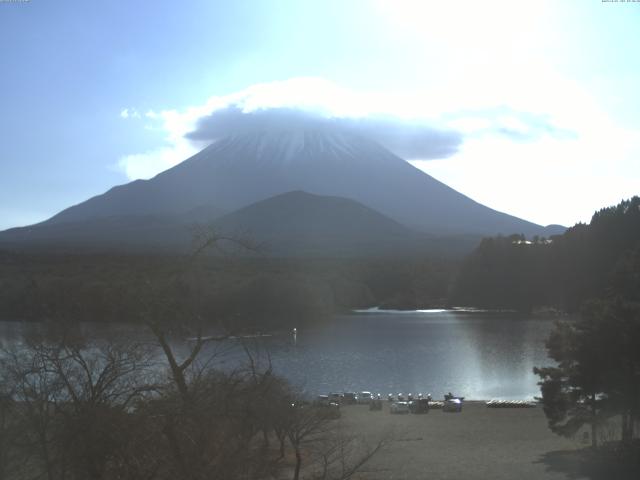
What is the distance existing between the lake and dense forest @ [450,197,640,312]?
4.72 meters

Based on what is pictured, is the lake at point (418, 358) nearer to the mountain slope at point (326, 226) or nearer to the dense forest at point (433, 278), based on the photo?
the dense forest at point (433, 278)

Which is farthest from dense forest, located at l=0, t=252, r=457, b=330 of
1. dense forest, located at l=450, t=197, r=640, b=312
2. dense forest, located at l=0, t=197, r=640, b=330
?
dense forest, located at l=450, t=197, r=640, b=312

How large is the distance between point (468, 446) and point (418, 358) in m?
13.6

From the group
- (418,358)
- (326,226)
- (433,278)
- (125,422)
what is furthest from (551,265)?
(125,422)

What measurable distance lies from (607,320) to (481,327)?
26.8m

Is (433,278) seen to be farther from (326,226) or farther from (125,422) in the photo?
(125,422)

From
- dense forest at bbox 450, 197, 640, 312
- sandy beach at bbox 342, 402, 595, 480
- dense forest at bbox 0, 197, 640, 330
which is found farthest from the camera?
dense forest at bbox 450, 197, 640, 312

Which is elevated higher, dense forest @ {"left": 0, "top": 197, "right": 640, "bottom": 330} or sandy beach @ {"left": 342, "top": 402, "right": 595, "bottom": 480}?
dense forest @ {"left": 0, "top": 197, "right": 640, "bottom": 330}

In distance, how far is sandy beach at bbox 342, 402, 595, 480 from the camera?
866 centimetres

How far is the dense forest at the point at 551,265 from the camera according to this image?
128 ft

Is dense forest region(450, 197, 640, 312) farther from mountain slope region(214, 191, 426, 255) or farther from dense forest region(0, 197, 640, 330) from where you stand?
mountain slope region(214, 191, 426, 255)

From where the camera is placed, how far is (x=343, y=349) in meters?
25.4

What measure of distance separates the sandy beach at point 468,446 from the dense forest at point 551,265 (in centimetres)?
2414

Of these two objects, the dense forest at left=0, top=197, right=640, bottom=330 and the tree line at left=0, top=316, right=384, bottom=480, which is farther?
the dense forest at left=0, top=197, right=640, bottom=330
